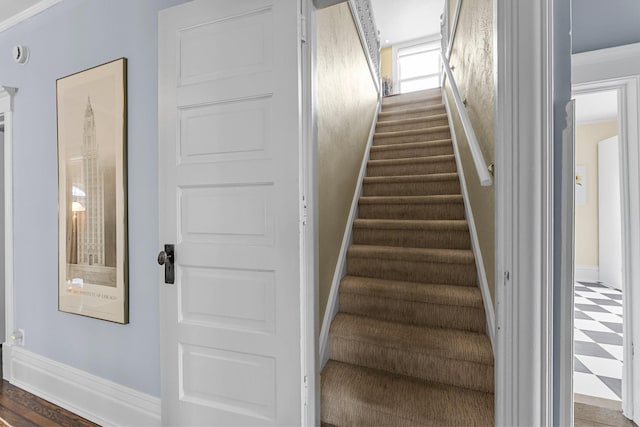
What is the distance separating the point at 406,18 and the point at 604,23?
15.4 feet

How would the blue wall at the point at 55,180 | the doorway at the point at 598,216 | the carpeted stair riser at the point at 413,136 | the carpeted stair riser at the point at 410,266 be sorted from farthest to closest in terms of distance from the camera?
1. the doorway at the point at 598,216
2. the carpeted stair riser at the point at 413,136
3. the carpeted stair riser at the point at 410,266
4. the blue wall at the point at 55,180

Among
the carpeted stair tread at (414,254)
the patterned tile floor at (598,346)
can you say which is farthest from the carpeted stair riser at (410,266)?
the patterned tile floor at (598,346)

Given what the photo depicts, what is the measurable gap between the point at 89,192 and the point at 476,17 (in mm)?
2562

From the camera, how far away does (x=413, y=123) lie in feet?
12.7

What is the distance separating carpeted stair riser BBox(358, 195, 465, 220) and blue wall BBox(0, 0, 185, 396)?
169 cm

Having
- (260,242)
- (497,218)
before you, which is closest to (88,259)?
(260,242)

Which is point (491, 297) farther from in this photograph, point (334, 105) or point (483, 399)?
point (334, 105)

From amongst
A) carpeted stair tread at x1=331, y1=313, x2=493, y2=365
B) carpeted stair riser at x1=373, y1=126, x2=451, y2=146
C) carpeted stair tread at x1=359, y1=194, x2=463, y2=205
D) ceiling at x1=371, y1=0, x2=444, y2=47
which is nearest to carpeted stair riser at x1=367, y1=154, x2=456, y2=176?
carpeted stair tread at x1=359, y1=194, x2=463, y2=205

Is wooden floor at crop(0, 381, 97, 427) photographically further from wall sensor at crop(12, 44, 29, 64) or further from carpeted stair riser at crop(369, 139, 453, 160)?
carpeted stair riser at crop(369, 139, 453, 160)

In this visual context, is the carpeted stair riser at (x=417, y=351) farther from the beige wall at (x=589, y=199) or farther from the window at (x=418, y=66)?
the window at (x=418, y=66)

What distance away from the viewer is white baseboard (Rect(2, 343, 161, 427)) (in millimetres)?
1779

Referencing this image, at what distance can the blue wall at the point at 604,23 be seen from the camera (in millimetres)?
1638

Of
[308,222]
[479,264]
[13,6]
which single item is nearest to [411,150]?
[479,264]

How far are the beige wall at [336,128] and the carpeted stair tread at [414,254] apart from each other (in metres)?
0.19
